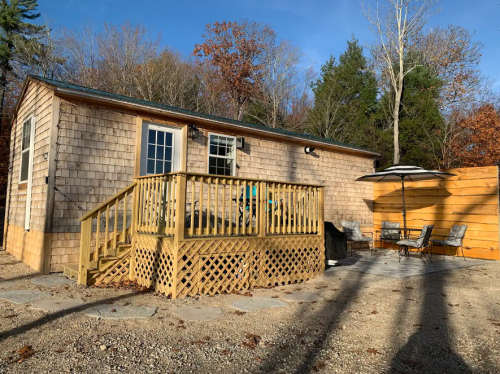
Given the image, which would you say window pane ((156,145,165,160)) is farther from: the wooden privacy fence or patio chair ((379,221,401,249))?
the wooden privacy fence

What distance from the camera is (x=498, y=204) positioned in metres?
8.27

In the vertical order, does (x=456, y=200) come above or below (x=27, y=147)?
below

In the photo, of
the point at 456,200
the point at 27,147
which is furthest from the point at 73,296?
the point at 456,200

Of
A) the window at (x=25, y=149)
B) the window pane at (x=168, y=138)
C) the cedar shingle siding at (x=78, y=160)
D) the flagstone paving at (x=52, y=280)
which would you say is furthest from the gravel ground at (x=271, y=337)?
the window at (x=25, y=149)

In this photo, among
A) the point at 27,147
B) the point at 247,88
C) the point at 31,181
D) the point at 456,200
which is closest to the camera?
the point at 31,181

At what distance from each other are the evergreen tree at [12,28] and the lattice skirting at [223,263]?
17.0 meters

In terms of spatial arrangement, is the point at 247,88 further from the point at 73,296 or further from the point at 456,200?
the point at 73,296

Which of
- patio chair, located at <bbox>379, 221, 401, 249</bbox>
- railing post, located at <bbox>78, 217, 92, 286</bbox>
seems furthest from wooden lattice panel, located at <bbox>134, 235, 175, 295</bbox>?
patio chair, located at <bbox>379, 221, 401, 249</bbox>

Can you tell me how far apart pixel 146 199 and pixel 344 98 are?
17266mm

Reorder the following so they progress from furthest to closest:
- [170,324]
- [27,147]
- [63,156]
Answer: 1. [27,147]
2. [63,156]
3. [170,324]

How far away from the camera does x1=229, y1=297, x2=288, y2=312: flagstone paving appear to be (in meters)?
4.31

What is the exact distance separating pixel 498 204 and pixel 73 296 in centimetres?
865

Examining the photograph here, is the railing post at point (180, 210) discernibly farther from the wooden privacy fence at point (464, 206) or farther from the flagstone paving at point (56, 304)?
the wooden privacy fence at point (464, 206)

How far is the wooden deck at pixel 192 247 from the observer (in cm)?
482
